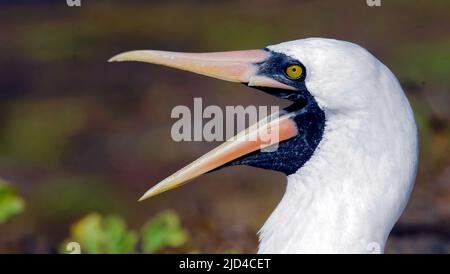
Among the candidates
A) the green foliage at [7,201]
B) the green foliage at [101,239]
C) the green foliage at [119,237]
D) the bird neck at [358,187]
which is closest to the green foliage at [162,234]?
the green foliage at [119,237]

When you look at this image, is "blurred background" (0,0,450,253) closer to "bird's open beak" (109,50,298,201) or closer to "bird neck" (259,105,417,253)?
"bird's open beak" (109,50,298,201)

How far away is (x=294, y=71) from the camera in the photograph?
11.4ft

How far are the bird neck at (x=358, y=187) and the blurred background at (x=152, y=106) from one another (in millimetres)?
2941

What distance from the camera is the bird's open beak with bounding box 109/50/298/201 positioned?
11.5ft

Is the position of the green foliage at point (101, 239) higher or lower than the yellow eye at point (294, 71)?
lower

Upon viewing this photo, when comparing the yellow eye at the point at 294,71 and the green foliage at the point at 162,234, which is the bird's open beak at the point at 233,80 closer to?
the yellow eye at the point at 294,71

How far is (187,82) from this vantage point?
28.7ft

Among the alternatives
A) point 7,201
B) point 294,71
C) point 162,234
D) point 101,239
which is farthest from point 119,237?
point 294,71

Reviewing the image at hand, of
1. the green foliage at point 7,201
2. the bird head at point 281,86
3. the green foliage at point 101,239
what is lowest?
the green foliage at point 101,239

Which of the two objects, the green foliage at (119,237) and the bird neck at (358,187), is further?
the green foliage at (119,237)

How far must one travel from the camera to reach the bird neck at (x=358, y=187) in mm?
3328

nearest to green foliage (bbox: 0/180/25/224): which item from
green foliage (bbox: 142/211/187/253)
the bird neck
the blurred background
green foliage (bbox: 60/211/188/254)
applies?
green foliage (bbox: 60/211/188/254)
